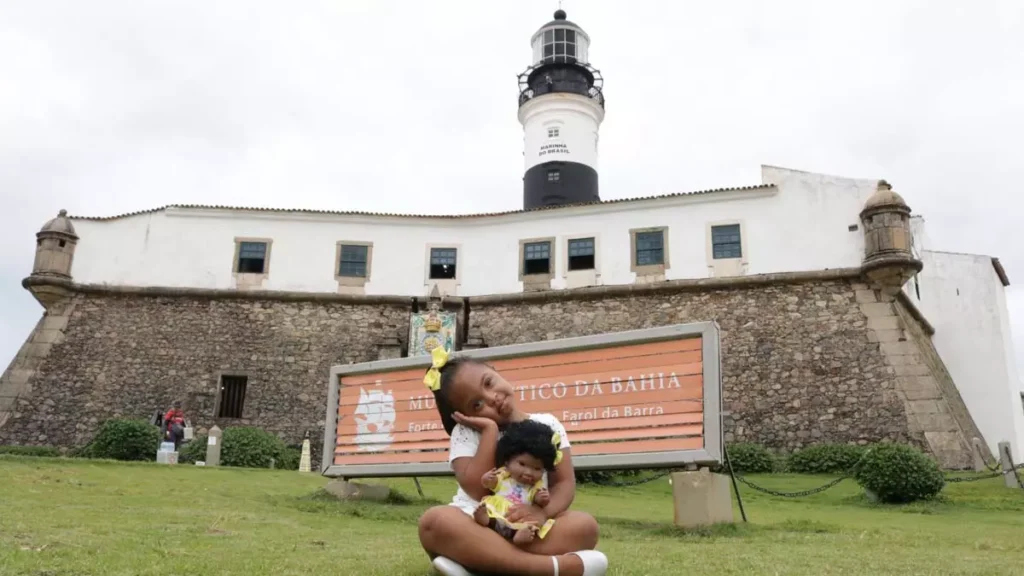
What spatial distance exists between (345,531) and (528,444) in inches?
175

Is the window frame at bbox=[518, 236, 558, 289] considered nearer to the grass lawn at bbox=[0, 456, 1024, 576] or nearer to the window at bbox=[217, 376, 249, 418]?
the window at bbox=[217, 376, 249, 418]

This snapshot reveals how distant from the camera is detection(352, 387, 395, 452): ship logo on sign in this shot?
1147 centimetres

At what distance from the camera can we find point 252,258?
→ 25.9 metres

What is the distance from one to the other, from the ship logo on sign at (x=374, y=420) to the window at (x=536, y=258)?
44.8ft

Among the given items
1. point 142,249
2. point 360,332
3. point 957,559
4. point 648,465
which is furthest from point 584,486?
point 142,249

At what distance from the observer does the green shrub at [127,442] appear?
18.9 m

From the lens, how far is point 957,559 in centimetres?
669

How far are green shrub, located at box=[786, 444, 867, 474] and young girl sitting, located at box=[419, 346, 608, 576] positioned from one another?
16.0 m

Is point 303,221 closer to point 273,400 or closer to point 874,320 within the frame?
point 273,400

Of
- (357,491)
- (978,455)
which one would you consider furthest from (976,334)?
(357,491)

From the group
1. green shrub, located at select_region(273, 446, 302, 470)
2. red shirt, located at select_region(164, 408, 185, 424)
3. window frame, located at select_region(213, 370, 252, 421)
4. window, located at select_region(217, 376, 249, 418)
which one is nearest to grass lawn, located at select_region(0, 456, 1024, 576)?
green shrub, located at select_region(273, 446, 302, 470)

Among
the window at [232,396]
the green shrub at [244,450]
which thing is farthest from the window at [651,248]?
the window at [232,396]

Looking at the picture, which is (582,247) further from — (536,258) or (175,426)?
(175,426)

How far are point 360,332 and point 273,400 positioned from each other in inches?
125
